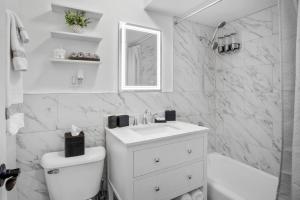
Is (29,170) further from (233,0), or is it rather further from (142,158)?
(233,0)

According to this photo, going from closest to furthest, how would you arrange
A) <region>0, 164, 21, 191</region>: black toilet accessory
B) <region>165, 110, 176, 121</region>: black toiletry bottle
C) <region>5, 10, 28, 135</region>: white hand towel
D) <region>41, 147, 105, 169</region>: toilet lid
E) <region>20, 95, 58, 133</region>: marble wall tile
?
<region>0, 164, 21, 191</region>: black toilet accessory → <region>5, 10, 28, 135</region>: white hand towel → <region>41, 147, 105, 169</region>: toilet lid → <region>20, 95, 58, 133</region>: marble wall tile → <region>165, 110, 176, 121</region>: black toiletry bottle

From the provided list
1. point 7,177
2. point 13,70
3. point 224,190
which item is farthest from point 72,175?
point 224,190

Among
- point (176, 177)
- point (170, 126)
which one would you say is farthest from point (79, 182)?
point (170, 126)

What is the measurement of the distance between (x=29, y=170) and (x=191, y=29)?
2.31m

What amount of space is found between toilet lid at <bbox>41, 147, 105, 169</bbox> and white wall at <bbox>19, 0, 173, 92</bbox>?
55cm

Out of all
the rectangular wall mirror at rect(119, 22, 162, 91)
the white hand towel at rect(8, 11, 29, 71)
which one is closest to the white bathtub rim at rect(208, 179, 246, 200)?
the rectangular wall mirror at rect(119, 22, 162, 91)

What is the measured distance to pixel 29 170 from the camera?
140cm

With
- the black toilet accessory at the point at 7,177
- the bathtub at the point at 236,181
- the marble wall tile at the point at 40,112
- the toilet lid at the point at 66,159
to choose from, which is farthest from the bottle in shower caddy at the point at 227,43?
the black toilet accessory at the point at 7,177

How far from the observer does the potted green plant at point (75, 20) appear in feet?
4.71

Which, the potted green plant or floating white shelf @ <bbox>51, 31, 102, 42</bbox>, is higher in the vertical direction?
the potted green plant

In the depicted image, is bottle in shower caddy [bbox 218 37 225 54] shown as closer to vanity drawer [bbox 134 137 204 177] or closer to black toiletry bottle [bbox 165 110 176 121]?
black toiletry bottle [bbox 165 110 176 121]

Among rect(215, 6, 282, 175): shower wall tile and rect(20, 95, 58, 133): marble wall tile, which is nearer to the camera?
rect(20, 95, 58, 133): marble wall tile

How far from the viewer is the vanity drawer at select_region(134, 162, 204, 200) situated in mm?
1280

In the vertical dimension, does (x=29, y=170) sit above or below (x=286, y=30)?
below
